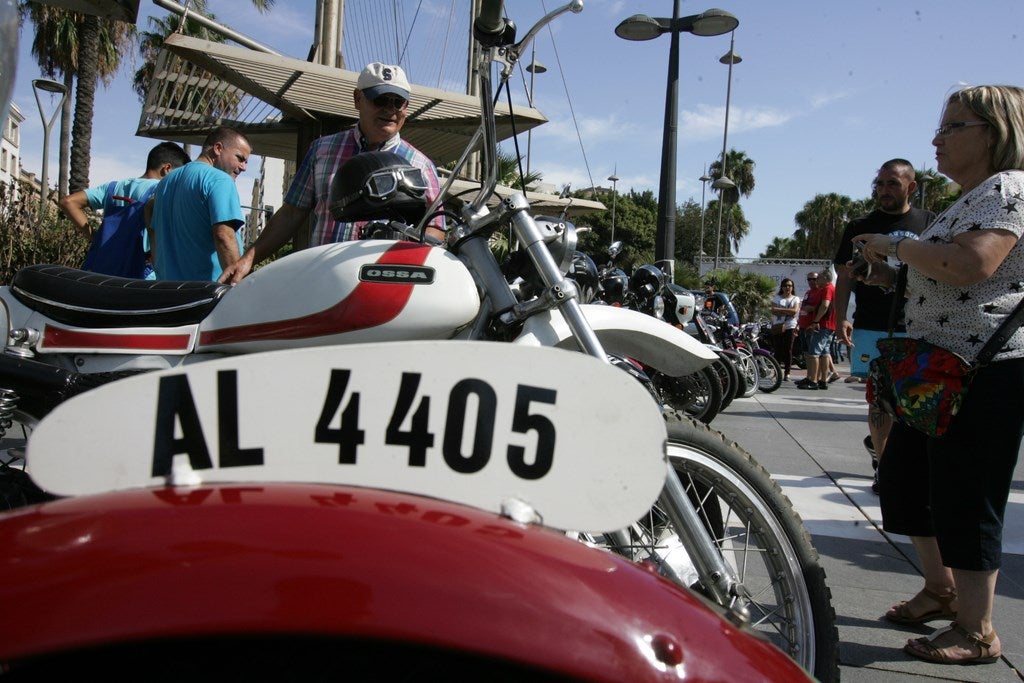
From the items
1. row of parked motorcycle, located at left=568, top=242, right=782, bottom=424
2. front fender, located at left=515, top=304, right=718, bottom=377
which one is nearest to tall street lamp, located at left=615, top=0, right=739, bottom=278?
row of parked motorcycle, located at left=568, top=242, right=782, bottom=424

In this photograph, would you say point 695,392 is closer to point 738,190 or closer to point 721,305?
point 721,305

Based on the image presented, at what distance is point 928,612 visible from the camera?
2607mm

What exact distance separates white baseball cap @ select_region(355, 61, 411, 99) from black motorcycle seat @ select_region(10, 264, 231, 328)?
0.94m

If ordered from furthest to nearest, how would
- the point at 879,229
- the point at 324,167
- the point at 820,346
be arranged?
the point at 820,346 < the point at 879,229 < the point at 324,167

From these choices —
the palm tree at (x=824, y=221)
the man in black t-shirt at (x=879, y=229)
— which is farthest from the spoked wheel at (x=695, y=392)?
the palm tree at (x=824, y=221)

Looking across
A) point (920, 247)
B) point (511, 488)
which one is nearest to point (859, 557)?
point (920, 247)

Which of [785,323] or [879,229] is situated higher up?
[879,229]

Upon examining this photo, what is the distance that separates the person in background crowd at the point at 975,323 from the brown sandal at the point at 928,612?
0.22 metres

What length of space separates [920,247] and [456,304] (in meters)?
1.51

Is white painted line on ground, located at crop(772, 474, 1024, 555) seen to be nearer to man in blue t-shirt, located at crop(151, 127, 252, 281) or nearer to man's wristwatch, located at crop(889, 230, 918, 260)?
man's wristwatch, located at crop(889, 230, 918, 260)

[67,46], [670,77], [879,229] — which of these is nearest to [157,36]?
[67,46]

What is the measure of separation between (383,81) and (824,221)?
6236 cm

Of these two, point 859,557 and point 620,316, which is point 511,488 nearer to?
point 620,316

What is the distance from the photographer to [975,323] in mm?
2293
